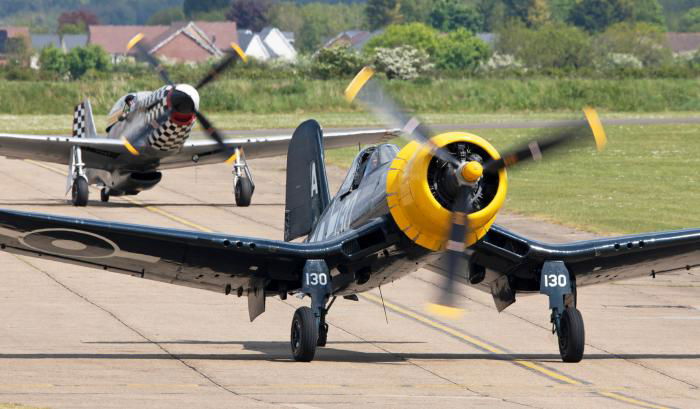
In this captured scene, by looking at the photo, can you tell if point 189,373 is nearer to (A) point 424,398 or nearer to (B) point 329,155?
(A) point 424,398

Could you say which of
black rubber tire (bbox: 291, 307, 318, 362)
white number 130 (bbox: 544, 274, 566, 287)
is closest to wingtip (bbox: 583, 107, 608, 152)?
white number 130 (bbox: 544, 274, 566, 287)

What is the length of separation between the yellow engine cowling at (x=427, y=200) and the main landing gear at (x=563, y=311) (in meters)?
1.70

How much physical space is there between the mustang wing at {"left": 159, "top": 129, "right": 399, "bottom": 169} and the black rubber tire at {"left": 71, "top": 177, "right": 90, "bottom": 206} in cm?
203

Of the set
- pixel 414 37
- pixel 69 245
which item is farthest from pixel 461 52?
pixel 69 245

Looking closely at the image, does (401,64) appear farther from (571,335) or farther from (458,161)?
(458,161)

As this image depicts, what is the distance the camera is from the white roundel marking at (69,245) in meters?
15.9

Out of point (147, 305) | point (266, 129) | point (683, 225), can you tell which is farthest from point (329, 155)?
point (147, 305)

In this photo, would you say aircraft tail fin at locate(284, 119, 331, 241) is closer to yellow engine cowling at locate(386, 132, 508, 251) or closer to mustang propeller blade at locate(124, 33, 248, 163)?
yellow engine cowling at locate(386, 132, 508, 251)

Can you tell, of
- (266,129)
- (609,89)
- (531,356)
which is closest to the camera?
(531,356)

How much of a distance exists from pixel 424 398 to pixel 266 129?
57.7 metres

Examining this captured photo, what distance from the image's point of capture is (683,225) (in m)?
32.5

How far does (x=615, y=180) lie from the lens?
147 ft

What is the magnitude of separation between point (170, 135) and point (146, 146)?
3.41ft

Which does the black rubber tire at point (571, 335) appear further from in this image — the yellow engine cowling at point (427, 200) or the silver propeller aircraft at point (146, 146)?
the silver propeller aircraft at point (146, 146)
